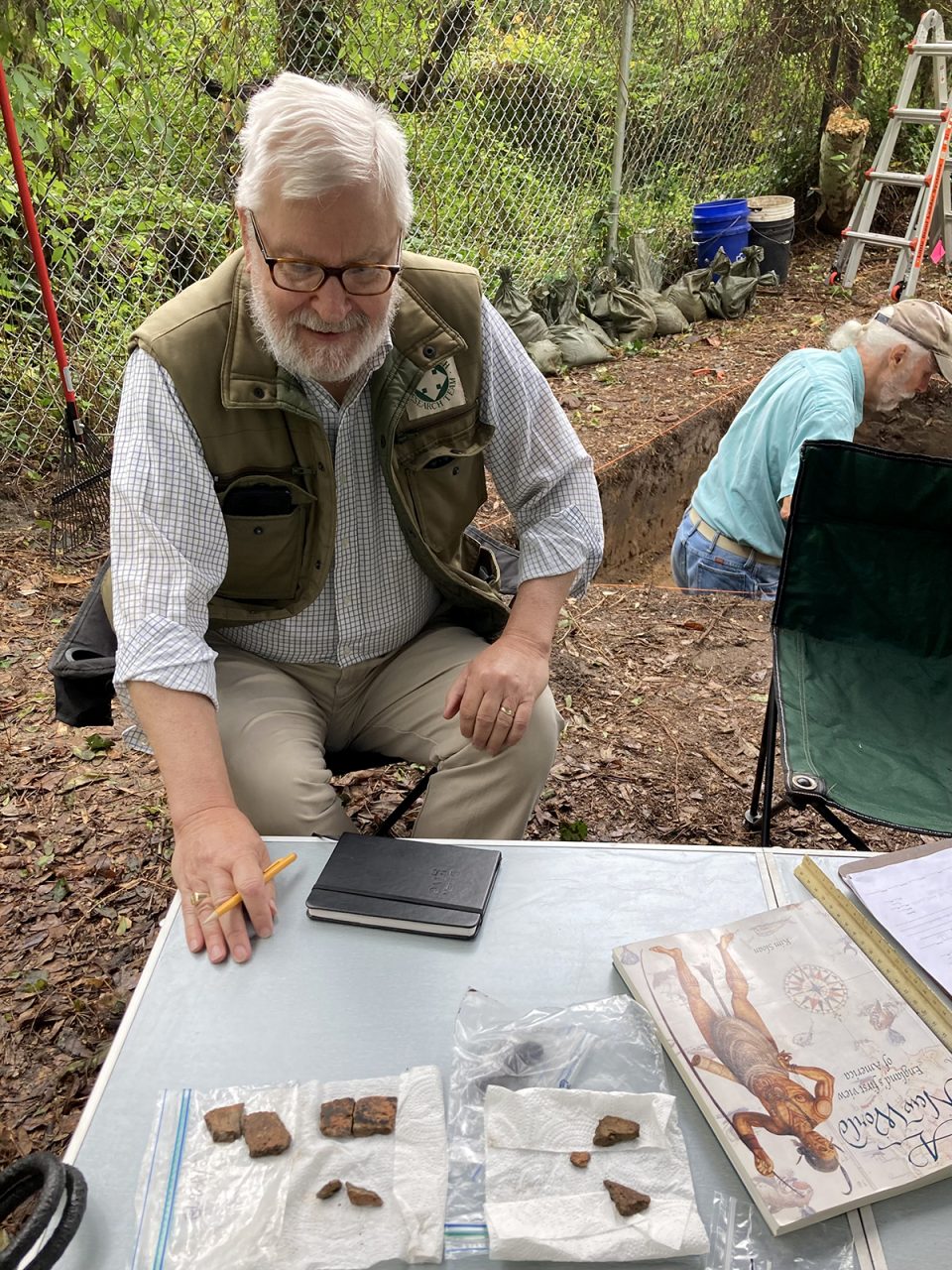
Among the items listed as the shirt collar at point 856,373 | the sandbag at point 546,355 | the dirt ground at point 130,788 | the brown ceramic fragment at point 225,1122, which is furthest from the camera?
the sandbag at point 546,355

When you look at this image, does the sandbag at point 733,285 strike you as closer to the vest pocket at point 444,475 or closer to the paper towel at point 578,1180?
the vest pocket at point 444,475

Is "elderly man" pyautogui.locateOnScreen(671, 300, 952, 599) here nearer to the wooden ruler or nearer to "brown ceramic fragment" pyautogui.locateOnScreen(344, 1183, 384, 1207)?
the wooden ruler

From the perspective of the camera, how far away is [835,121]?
29.3ft

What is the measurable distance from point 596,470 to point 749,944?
3941 mm

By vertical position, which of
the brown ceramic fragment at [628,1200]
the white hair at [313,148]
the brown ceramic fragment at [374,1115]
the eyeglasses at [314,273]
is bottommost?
the brown ceramic fragment at [374,1115]

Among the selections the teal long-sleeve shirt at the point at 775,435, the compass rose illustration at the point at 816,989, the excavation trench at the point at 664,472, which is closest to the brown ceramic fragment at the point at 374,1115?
the compass rose illustration at the point at 816,989

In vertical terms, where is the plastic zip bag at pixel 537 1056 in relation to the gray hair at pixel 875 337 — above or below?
below

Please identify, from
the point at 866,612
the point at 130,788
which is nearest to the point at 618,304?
the point at 866,612

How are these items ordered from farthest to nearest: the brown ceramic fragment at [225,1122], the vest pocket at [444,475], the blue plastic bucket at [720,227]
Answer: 1. the blue plastic bucket at [720,227]
2. the vest pocket at [444,475]
3. the brown ceramic fragment at [225,1122]

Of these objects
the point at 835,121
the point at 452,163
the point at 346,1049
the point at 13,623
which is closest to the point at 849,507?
the point at 346,1049

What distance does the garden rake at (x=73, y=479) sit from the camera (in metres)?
3.94

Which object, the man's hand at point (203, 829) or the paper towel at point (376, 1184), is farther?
the man's hand at point (203, 829)

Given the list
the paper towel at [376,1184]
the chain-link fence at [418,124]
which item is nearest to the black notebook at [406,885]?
the paper towel at [376,1184]

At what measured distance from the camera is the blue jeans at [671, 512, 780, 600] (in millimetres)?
3938
